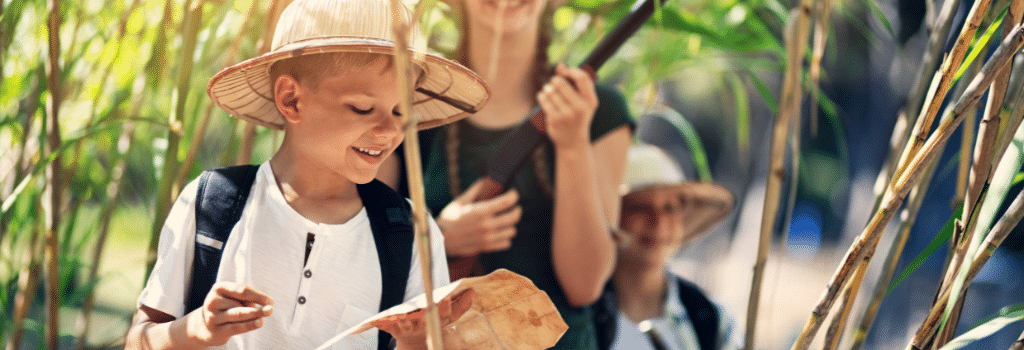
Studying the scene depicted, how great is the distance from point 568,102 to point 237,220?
33 cm

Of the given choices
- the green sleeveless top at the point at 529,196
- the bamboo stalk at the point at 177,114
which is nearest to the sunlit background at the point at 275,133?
the bamboo stalk at the point at 177,114

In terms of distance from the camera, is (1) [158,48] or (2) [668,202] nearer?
(1) [158,48]

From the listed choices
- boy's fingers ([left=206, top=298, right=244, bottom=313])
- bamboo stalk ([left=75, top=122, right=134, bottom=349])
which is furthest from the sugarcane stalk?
bamboo stalk ([left=75, top=122, right=134, bottom=349])

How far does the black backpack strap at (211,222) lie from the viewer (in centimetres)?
38

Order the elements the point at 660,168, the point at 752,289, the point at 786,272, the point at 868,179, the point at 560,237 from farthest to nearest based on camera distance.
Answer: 1. the point at 786,272
2. the point at 868,179
3. the point at 660,168
4. the point at 560,237
5. the point at 752,289

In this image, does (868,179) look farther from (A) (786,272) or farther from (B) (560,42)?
(B) (560,42)

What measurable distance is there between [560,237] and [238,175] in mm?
395

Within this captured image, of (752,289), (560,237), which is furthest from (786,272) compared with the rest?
(752,289)

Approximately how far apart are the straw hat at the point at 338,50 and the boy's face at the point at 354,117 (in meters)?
0.02

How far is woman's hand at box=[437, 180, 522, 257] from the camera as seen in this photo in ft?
2.07

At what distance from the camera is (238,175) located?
0.40 metres

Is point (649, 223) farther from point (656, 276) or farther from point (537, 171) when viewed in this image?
point (537, 171)

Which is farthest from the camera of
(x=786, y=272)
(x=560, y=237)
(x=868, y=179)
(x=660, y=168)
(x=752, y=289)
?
(x=786, y=272)

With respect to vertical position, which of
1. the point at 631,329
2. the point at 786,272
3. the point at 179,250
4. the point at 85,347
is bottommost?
the point at 786,272
